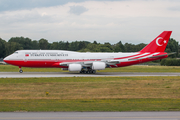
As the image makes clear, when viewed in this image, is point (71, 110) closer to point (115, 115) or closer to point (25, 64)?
point (115, 115)

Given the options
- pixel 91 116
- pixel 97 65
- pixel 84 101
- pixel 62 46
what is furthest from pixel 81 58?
pixel 62 46

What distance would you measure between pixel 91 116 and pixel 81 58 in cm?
3033

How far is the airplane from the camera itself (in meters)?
39.8

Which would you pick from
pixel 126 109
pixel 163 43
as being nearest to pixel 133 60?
pixel 163 43

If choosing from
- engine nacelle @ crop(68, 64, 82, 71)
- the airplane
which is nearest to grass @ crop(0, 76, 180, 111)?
engine nacelle @ crop(68, 64, 82, 71)

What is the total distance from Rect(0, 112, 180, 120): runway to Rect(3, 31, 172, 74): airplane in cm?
2670

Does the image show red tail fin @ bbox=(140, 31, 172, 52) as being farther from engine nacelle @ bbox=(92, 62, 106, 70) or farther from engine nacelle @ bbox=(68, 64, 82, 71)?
engine nacelle @ bbox=(68, 64, 82, 71)

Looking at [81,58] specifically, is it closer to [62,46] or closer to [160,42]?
[160,42]

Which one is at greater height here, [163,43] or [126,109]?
[163,43]

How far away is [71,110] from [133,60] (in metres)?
32.0

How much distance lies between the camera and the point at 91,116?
37.2 feet

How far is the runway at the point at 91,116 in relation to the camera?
10.9 metres

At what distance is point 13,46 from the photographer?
118m

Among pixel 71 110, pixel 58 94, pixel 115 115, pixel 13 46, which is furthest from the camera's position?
pixel 13 46
